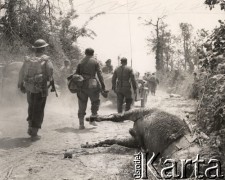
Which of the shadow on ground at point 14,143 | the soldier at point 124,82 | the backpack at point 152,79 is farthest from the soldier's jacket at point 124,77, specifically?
the backpack at point 152,79

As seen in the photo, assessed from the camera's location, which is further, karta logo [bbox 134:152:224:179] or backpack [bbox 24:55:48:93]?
backpack [bbox 24:55:48:93]

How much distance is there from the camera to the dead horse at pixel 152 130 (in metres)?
5.29

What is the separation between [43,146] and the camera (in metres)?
6.98

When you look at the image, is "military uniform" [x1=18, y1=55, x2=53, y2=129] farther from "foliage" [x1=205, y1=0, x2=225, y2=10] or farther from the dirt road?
"foliage" [x1=205, y1=0, x2=225, y2=10]

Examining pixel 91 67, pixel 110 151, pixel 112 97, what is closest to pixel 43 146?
pixel 110 151

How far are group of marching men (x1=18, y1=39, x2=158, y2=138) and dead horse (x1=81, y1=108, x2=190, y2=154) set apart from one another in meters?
0.58

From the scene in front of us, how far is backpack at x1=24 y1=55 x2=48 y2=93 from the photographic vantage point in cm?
770

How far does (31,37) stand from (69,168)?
10723 mm

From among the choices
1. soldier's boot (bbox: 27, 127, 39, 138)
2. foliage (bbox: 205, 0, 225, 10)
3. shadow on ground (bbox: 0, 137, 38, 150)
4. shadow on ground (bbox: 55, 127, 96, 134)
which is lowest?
shadow on ground (bbox: 55, 127, 96, 134)

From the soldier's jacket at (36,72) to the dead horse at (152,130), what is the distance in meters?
1.98

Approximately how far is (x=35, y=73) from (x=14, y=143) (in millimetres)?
1408

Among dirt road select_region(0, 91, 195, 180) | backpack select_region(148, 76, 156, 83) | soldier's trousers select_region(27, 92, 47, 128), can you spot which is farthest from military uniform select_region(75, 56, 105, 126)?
backpack select_region(148, 76, 156, 83)

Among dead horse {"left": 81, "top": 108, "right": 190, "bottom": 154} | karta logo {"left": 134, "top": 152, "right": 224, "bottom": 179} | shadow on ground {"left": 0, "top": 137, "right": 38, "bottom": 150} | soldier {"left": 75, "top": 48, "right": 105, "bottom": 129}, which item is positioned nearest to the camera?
karta logo {"left": 134, "top": 152, "right": 224, "bottom": 179}

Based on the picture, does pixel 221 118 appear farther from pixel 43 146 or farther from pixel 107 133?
pixel 107 133
